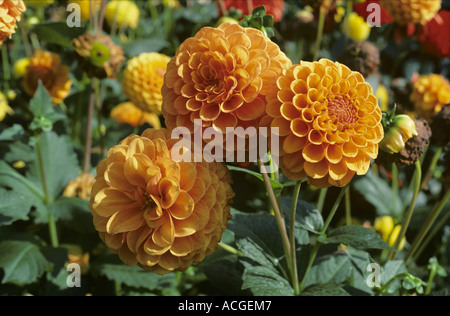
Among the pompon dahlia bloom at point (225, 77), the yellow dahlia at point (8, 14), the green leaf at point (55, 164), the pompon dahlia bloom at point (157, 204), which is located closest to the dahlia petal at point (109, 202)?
the pompon dahlia bloom at point (157, 204)

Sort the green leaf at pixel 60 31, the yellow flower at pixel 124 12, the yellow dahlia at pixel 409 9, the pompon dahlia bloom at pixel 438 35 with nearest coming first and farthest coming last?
1. the green leaf at pixel 60 31
2. the yellow dahlia at pixel 409 9
3. the pompon dahlia bloom at pixel 438 35
4. the yellow flower at pixel 124 12

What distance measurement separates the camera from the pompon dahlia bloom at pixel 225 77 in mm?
631

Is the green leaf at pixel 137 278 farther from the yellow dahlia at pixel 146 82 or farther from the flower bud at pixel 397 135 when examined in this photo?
the flower bud at pixel 397 135

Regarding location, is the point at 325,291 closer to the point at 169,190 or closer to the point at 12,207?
the point at 169,190

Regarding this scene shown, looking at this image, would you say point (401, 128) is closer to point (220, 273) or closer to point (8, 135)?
point (220, 273)

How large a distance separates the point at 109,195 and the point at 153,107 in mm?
539

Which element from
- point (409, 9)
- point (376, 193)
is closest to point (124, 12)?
point (409, 9)

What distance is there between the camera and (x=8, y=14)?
79 centimetres

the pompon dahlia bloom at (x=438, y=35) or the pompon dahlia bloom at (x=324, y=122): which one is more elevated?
the pompon dahlia bloom at (x=438, y=35)

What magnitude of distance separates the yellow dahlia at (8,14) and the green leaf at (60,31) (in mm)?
340

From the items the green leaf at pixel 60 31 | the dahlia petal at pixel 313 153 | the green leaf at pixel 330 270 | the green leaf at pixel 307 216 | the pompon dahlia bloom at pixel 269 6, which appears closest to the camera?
the dahlia petal at pixel 313 153

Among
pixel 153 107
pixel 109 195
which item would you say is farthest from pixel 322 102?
pixel 153 107

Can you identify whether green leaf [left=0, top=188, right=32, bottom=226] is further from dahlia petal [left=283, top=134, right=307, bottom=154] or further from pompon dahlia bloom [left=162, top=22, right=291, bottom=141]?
dahlia petal [left=283, top=134, right=307, bottom=154]

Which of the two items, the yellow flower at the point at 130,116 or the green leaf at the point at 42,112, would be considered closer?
the green leaf at the point at 42,112
